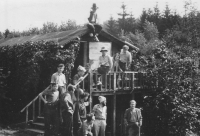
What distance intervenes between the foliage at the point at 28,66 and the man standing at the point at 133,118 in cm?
416

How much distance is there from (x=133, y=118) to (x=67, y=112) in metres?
2.84

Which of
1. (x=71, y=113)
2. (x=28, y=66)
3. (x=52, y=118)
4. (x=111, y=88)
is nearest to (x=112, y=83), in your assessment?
(x=111, y=88)

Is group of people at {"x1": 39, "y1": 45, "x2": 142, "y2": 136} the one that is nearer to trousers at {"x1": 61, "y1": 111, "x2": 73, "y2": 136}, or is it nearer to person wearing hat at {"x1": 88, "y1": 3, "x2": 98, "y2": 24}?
trousers at {"x1": 61, "y1": 111, "x2": 73, "y2": 136}

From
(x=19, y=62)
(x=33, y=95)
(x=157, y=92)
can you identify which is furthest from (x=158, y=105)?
(x=19, y=62)

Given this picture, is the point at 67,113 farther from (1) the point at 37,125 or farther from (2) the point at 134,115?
(1) the point at 37,125

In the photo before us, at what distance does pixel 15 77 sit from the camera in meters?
16.8

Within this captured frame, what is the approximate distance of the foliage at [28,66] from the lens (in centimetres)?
1434

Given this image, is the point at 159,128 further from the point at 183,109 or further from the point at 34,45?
the point at 34,45

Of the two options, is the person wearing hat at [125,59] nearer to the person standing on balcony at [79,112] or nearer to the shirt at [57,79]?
the shirt at [57,79]

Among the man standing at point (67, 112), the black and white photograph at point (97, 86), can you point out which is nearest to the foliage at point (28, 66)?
the black and white photograph at point (97, 86)

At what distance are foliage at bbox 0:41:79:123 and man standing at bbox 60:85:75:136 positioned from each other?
178 inches

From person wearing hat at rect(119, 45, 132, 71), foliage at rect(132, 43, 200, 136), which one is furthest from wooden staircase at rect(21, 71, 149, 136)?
foliage at rect(132, 43, 200, 136)

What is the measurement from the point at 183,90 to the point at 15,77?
363 inches

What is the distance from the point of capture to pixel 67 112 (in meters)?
9.50
